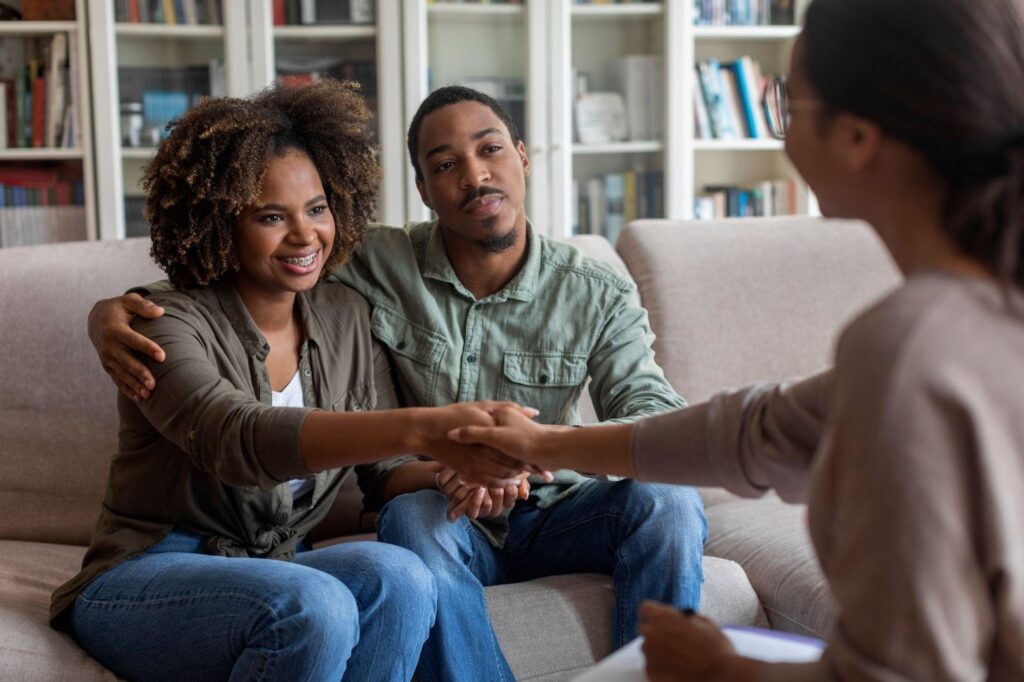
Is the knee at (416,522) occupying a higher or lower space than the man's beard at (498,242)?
lower

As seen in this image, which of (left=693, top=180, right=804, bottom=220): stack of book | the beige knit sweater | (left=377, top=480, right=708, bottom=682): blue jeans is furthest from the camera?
(left=693, top=180, right=804, bottom=220): stack of book

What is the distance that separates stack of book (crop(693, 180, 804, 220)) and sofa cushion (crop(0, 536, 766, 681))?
7.75 feet

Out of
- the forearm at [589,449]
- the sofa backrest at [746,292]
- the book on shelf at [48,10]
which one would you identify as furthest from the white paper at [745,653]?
the book on shelf at [48,10]

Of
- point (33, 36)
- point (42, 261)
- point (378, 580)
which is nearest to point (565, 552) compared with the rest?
point (378, 580)

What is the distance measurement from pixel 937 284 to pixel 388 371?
1287 mm

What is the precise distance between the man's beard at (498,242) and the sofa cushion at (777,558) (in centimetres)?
62

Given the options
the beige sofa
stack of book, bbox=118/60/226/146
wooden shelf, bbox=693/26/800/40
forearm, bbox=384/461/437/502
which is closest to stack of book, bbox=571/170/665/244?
wooden shelf, bbox=693/26/800/40

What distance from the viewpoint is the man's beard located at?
6.48 ft

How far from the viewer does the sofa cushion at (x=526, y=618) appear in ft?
5.05

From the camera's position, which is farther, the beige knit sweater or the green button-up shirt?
the green button-up shirt

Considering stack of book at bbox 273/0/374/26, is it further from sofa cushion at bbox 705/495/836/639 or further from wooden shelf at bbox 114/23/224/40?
sofa cushion at bbox 705/495/836/639

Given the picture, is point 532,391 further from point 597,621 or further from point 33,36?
point 33,36

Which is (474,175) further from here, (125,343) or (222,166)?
(125,343)

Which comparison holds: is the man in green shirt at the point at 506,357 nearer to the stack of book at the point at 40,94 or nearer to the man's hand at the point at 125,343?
the man's hand at the point at 125,343
